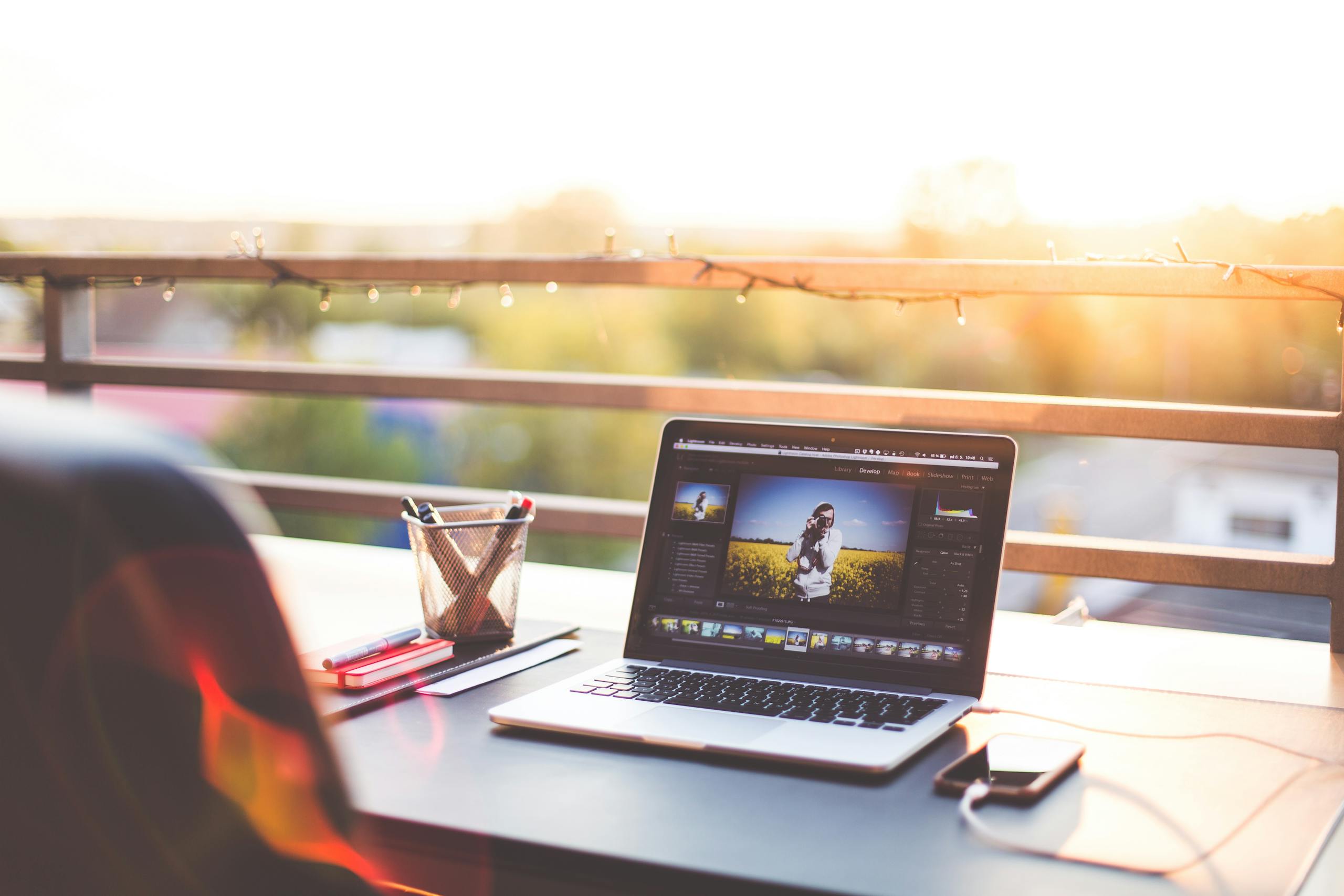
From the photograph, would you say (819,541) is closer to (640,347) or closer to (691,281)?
(691,281)

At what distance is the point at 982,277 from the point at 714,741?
0.81 m

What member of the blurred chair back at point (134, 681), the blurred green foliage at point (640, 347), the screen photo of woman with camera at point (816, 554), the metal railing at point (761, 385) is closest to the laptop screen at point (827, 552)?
the screen photo of woman with camera at point (816, 554)

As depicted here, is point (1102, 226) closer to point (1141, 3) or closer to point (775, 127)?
point (1141, 3)

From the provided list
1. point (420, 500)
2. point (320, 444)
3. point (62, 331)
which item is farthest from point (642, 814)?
point (320, 444)

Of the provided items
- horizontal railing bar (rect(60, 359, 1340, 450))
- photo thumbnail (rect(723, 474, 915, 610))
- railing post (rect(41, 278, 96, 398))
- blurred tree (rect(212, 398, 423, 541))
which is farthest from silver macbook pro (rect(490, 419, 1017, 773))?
blurred tree (rect(212, 398, 423, 541))

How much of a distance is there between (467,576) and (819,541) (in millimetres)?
356

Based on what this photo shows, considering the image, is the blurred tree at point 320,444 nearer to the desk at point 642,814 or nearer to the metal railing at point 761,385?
the metal railing at point 761,385

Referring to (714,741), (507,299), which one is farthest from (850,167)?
(714,741)

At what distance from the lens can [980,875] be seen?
574 mm

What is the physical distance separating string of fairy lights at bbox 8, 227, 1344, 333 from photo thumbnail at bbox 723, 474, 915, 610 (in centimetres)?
49

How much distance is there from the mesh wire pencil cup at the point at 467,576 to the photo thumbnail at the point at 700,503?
18 cm

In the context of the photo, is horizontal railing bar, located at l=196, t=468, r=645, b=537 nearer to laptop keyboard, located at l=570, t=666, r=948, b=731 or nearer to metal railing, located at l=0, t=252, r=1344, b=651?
metal railing, located at l=0, t=252, r=1344, b=651

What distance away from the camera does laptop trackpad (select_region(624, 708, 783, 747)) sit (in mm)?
766

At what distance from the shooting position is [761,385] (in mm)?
1490
